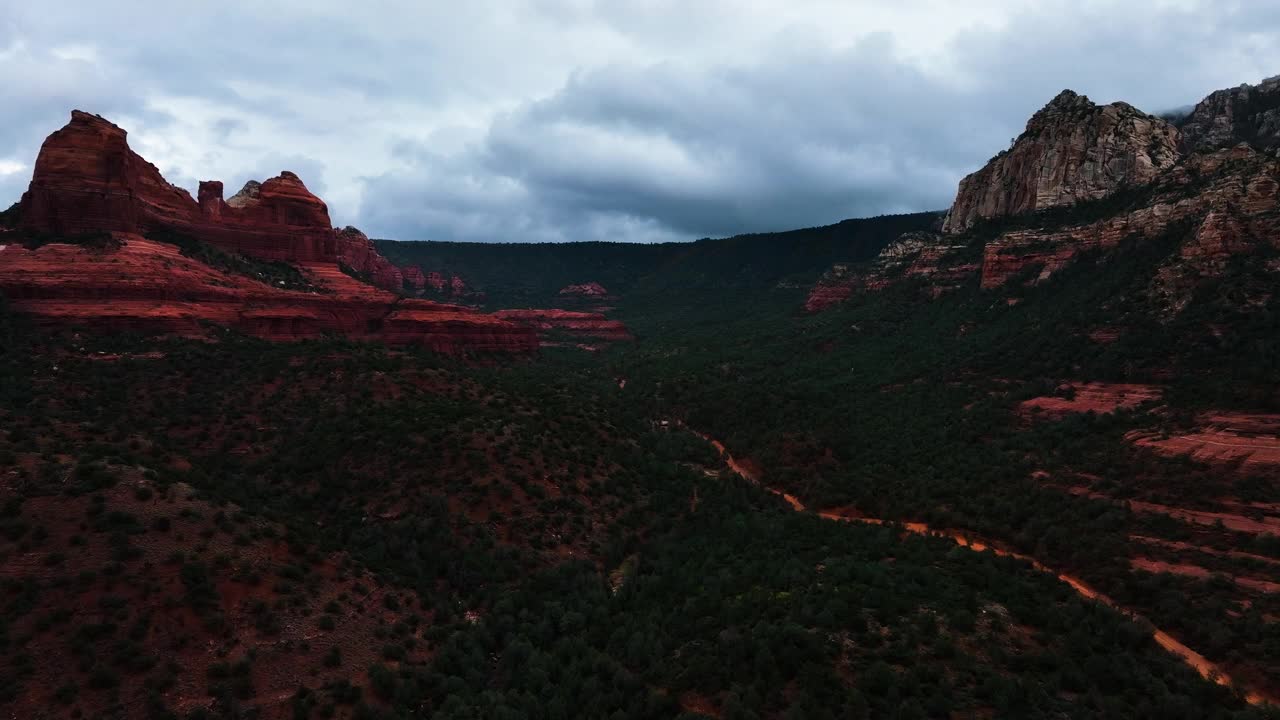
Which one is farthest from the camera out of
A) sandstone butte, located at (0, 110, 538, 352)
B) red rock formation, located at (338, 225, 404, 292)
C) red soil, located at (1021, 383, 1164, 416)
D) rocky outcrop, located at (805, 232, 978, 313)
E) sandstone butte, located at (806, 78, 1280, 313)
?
red rock formation, located at (338, 225, 404, 292)

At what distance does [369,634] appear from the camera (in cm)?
2148

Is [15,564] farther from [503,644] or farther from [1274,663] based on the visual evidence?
[1274,663]

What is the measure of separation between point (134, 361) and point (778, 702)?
50.9 meters

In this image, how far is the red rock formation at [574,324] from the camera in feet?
451

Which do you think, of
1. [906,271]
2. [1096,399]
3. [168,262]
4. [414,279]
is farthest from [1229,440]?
[414,279]

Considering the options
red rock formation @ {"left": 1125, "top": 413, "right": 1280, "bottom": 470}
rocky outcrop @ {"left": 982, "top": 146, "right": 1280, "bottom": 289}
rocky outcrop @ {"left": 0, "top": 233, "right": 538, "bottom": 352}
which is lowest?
red rock formation @ {"left": 1125, "top": 413, "right": 1280, "bottom": 470}

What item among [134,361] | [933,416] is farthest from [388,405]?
[933,416]

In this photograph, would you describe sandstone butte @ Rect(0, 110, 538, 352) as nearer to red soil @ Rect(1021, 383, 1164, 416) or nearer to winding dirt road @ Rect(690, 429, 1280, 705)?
winding dirt road @ Rect(690, 429, 1280, 705)

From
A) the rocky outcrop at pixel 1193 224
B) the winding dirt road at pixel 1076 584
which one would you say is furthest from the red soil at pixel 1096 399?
the winding dirt road at pixel 1076 584

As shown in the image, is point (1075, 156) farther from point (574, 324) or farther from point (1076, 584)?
point (574, 324)

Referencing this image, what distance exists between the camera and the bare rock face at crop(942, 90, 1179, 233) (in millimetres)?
73250

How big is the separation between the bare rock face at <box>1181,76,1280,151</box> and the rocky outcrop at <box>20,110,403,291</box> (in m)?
132

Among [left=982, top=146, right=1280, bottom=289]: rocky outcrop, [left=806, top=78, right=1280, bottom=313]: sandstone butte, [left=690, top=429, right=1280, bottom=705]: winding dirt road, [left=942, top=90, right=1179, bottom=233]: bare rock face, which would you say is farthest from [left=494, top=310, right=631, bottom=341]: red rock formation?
[left=690, top=429, right=1280, bottom=705]: winding dirt road

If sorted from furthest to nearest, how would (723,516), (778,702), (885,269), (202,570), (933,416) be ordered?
(885,269) → (933,416) → (723,516) → (202,570) → (778,702)
